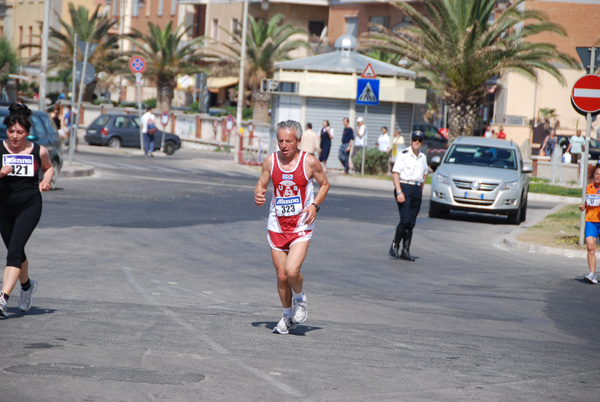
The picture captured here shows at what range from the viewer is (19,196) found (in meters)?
8.43

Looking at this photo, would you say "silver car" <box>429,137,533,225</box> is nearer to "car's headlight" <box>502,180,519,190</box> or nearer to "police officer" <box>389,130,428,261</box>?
"car's headlight" <box>502,180,519,190</box>

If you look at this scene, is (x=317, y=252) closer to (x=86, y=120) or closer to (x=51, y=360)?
(x=51, y=360)

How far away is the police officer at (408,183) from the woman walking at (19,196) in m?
6.66

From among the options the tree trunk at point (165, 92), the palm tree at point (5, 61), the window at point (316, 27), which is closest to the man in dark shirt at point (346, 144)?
the tree trunk at point (165, 92)

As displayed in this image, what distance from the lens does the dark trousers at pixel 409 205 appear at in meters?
14.2

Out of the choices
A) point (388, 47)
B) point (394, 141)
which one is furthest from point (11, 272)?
point (388, 47)

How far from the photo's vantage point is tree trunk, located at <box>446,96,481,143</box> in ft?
124

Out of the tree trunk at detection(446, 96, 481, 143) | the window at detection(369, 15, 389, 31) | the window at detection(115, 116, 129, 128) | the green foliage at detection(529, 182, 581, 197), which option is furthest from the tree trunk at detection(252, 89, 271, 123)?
the green foliage at detection(529, 182, 581, 197)

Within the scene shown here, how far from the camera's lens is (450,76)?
122 ft

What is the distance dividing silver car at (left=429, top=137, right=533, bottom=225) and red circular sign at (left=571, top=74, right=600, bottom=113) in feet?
16.0

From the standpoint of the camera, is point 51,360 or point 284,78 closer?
point 51,360

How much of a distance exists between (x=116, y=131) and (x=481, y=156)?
2485 cm

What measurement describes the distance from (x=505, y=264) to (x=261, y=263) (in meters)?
3.84

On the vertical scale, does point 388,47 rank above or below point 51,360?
above
